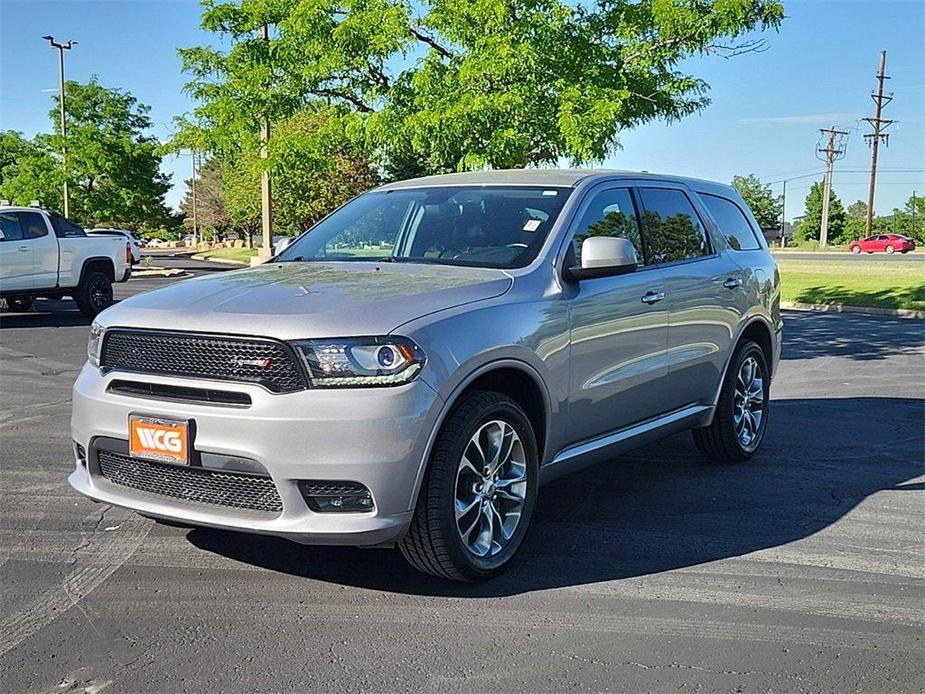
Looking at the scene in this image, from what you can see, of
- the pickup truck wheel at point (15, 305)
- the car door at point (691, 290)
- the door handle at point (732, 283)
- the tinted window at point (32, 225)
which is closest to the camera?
the car door at point (691, 290)

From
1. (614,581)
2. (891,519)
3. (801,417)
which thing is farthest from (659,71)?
(614,581)

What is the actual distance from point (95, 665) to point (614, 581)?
2.16 m

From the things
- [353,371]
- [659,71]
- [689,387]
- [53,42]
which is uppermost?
[53,42]

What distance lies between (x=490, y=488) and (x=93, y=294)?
552 inches

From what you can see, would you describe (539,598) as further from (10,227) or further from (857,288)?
(857,288)

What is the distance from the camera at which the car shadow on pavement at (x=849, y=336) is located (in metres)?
13.1

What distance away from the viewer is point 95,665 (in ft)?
11.2

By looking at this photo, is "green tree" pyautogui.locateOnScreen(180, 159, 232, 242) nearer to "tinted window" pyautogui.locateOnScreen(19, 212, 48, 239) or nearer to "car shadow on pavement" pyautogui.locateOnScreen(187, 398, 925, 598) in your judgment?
"tinted window" pyautogui.locateOnScreen(19, 212, 48, 239)

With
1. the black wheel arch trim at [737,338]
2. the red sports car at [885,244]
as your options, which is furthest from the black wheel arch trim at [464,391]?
the red sports car at [885,244]

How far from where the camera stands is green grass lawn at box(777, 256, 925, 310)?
68.0ft

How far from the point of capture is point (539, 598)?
4.09 metres

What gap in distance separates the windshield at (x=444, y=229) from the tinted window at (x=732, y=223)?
1.82 m

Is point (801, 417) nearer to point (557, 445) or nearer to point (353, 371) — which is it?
point (557, 445)

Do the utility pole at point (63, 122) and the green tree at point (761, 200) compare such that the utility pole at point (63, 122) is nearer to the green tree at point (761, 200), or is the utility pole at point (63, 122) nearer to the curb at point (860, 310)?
the curb at point (860, 310)
